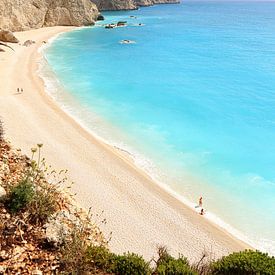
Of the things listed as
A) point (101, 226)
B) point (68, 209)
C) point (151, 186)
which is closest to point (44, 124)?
point (151, 186)

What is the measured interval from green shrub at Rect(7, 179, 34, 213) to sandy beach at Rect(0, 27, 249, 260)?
20.6ft

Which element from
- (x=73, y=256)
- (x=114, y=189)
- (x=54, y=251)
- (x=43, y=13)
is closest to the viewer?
(x=73, y=256)

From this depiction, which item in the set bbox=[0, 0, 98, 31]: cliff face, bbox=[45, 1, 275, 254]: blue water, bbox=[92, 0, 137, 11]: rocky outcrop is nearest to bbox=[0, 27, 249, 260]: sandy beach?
bbox=[45, 1, 275, 254]: blue water

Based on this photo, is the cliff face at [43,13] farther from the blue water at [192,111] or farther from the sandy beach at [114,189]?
the sandy beach at [114,189]

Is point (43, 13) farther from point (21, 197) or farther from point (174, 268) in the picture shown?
point (174, 268)

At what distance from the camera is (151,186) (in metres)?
25.0

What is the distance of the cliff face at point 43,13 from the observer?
8081cm

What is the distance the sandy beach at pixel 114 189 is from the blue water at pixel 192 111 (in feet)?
6.97

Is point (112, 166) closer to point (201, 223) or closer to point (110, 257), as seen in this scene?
point (201, 223)

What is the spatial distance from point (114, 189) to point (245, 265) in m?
12.2

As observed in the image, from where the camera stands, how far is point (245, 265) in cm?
1273

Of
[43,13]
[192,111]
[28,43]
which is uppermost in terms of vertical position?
[43,13]

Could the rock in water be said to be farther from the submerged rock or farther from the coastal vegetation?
the coastal vegetation

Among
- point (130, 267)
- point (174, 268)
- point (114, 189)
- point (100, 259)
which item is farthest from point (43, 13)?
point (174, 268)
